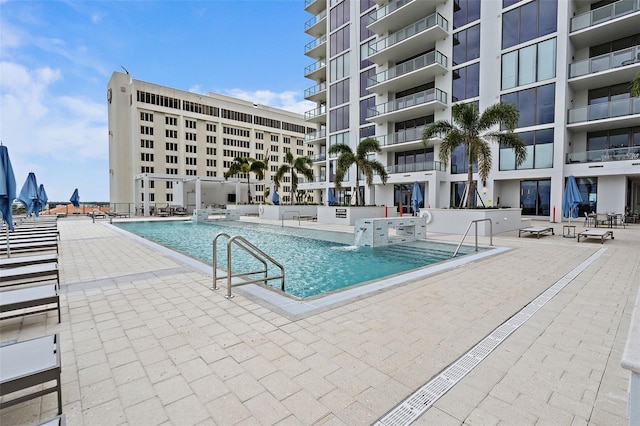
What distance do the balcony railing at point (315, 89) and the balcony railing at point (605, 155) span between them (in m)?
25.6

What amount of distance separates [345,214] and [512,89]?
15.4m

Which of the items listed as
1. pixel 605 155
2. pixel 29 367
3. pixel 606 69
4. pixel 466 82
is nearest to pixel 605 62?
pixel 606 69

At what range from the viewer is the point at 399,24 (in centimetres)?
2819

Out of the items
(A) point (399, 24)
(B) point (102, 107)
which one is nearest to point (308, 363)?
(A) point (399, 24)

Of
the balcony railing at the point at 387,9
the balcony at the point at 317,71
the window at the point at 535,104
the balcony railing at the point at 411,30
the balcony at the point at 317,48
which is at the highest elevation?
the balcony at the point at 317,48

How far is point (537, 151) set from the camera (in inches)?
825

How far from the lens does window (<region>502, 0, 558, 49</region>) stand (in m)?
20.4

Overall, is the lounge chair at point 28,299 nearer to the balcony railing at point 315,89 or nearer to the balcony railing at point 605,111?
the balcony railing at point 605,111

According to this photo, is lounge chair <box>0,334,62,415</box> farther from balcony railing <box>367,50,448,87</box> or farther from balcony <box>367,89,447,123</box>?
balcony railing <box>367,50,448,87</box>

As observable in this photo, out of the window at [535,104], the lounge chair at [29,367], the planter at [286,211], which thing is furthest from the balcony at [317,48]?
the lounge chair at [29,367]

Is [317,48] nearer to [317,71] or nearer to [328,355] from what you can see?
[317,71]

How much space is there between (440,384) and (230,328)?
2.37 metres

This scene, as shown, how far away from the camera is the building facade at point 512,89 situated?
1925cm

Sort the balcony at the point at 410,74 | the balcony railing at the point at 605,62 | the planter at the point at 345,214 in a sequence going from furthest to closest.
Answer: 1. the balcony at the point at 410,74
2. the planter at the point at 345,214
3. the balcony railing at the point at 605,62
